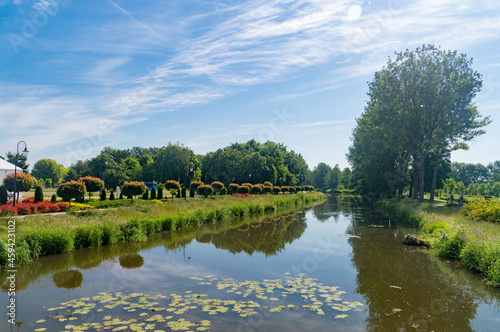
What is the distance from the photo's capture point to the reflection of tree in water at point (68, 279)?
9109 millimetres

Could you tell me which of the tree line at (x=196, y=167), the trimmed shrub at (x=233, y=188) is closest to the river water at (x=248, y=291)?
the trimmed shrub at (x=233, y=188)

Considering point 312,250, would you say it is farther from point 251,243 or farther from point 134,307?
point 134,307

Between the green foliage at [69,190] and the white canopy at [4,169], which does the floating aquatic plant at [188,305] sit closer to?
the green foliage at [69,190]

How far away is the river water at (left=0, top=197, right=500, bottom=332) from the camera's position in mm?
6730

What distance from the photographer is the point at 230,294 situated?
27.8ft

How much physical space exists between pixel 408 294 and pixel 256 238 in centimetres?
1001

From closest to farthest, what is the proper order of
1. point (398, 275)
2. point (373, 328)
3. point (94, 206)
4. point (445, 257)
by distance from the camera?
point (373, 328) < point (398, 275) < point (445, 257) < point (94, 206)

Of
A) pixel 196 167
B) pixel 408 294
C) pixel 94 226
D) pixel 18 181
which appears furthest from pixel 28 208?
pixel 196 167

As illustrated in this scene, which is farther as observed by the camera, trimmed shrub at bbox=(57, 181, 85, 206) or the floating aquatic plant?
trimmed shrub at bbox=(57, 181, 85, 206)

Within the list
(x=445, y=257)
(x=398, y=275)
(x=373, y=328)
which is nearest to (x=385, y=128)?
(x=445, y=257)

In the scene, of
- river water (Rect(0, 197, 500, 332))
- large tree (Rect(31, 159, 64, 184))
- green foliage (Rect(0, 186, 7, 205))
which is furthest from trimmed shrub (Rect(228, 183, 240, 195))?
large tree (Rect(31, 159, 64, 184))

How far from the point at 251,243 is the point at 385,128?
23.7m

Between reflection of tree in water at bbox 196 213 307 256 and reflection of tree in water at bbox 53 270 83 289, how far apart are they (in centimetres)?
631

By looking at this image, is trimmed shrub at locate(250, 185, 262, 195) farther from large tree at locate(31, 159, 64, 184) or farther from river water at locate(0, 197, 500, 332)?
large tree at locate(31, 159, 64, 184)
